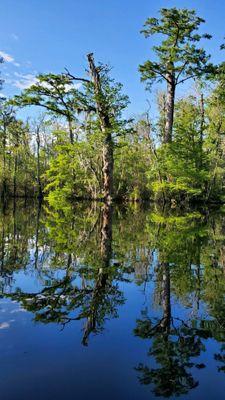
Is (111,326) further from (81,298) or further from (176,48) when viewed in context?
(176,48)

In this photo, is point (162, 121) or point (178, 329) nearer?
point (178, 329)

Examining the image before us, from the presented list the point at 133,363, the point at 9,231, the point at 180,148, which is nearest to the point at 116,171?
the point at 180,148

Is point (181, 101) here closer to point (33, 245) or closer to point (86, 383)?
point (33, 245)

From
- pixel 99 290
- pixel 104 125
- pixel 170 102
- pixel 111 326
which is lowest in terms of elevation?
pixel 111 326

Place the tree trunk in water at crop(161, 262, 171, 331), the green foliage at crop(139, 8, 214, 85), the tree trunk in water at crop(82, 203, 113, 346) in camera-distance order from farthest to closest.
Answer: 1. the green foliage at crop(139, 8, 214, 85)
2. the tree trunk in water at crop(161, 262, 171, 331)
3. the tree trunk in water at crop(82, 203, 113, 346)

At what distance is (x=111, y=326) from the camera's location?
4109mm

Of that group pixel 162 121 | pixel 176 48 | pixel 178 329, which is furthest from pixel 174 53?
pixel 178 329

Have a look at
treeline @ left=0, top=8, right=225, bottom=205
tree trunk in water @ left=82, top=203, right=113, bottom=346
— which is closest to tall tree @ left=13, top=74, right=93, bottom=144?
treeline @ left=0, top=8, right=225, bottom=205

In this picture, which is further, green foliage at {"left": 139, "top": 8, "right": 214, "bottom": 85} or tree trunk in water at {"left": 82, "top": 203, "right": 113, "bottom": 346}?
green foliage at {"left": 139, "top": 8, "right": 214, "bottom": 85}

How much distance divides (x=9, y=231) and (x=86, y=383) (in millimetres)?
10209

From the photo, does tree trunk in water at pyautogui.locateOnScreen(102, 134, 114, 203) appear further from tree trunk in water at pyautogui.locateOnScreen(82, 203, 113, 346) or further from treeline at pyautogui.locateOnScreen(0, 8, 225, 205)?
tree trunk in water at pyautogui.locateOnScreen(82, 203, 113, 346)

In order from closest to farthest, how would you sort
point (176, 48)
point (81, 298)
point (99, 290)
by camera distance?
point (81, 298) < point (99, 290) < point (176, 48)

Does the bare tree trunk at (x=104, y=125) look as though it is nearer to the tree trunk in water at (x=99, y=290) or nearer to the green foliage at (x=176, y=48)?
the green foliage at (x=176, y=48)

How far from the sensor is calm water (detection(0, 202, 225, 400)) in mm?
2904
